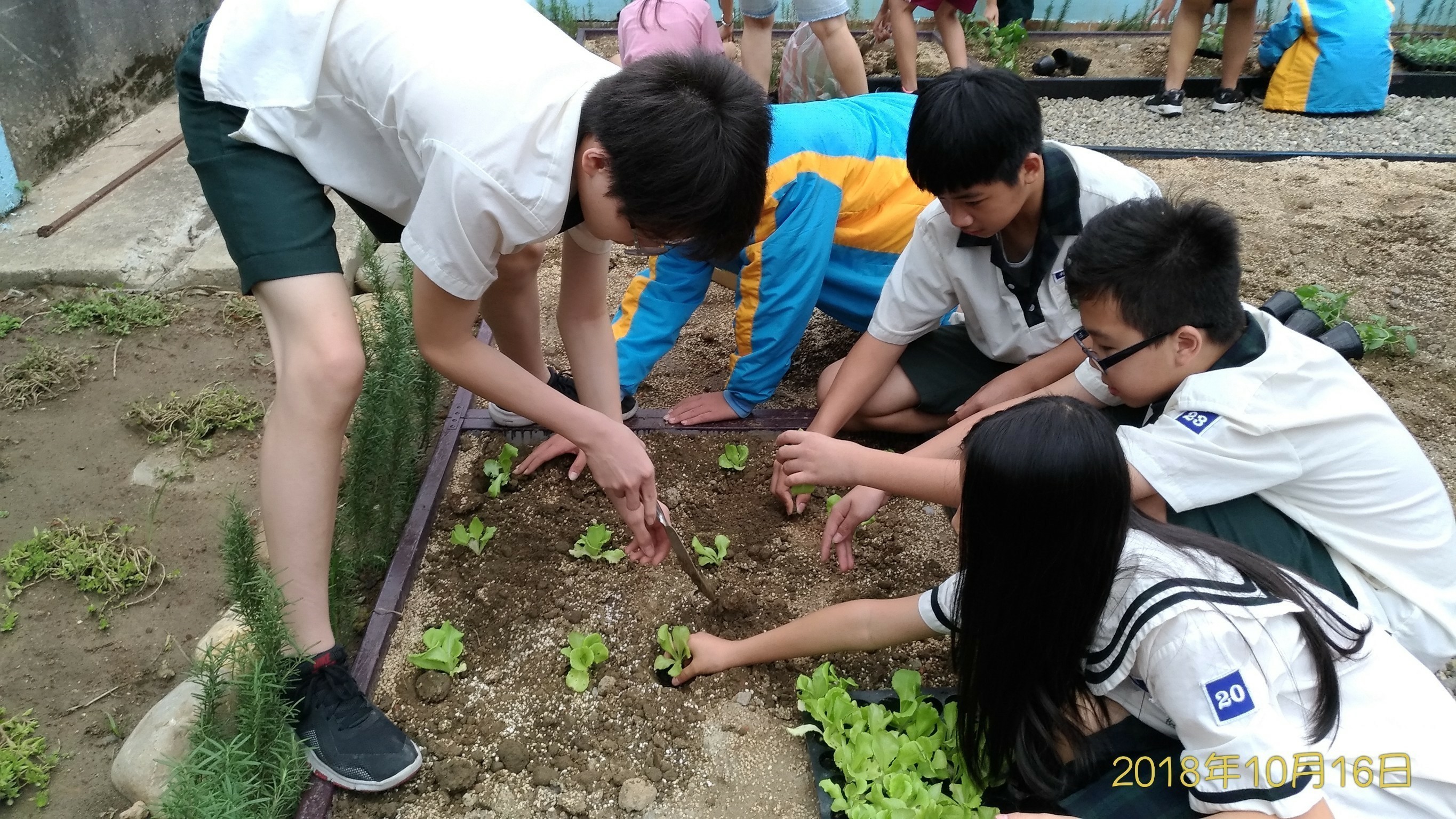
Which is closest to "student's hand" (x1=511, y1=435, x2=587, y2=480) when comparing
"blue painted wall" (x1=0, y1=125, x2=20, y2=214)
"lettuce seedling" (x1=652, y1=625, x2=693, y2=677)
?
"lettuce seedling" (x1=652, y1=625, x2=693, y2=677)

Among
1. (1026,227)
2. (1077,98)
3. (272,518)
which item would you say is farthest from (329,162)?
(1077,98)


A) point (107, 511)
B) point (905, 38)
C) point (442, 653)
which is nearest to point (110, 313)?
point (107, 511)

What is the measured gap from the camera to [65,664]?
2.09 meters

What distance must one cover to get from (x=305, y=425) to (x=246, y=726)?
51 centimetres

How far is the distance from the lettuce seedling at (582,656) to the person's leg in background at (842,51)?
3.37 meters

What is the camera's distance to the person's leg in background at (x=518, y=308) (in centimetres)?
225

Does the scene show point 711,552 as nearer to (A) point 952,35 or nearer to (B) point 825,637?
(B) point 825,637

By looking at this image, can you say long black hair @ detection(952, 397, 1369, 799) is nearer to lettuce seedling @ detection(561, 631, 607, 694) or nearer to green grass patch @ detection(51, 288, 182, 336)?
lettuce seedling @ detection(561, 631, 607, 694)

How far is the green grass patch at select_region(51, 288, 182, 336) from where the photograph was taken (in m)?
3.20

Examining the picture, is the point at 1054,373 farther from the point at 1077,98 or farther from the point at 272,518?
the point at 1077,98

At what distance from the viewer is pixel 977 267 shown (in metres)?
2.41

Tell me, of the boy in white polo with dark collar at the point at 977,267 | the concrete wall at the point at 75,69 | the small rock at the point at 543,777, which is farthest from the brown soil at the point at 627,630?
the concrete wall at the point at 75,69

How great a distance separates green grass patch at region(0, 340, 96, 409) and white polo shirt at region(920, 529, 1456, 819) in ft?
9.89

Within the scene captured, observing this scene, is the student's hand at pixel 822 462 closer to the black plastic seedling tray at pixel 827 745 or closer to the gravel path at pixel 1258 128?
the black plastic seedling tray at pixel 827 745
